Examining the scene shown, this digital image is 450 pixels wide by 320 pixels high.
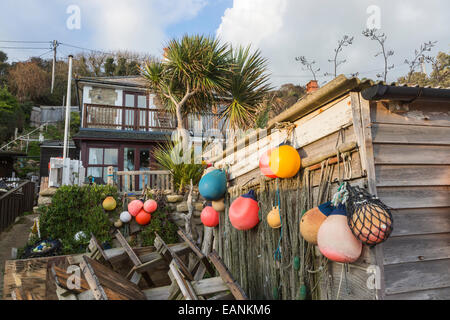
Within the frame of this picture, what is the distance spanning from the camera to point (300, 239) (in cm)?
294

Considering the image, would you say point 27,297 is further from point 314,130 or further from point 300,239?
point 314,130

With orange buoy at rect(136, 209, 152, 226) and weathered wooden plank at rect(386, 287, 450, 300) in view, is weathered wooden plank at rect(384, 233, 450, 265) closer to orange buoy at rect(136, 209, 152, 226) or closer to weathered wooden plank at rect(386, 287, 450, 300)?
weathered wooden plank at rect(386, 287, 450, 300)

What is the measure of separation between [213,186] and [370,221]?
294cm

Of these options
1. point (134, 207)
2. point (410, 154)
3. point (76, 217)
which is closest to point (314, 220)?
point (410, 154)

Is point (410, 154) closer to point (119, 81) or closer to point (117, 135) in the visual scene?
point (117, 135)

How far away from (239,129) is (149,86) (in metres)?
3.47

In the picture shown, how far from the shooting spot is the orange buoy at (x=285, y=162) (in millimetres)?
3041

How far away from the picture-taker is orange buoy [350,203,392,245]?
196cm

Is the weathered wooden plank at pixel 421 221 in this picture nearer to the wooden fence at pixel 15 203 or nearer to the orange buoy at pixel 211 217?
the orange buoy at pixel 211 217

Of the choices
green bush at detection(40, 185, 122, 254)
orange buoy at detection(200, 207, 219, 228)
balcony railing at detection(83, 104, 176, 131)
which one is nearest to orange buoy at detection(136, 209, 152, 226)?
green bush at detection(40, 185, 122, 254)

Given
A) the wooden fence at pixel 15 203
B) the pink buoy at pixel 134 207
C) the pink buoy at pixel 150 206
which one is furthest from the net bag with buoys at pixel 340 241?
the wooden fence at pixel 15 203

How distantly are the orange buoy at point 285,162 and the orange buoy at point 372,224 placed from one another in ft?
3.58

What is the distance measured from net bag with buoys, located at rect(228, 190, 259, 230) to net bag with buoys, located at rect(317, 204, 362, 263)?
156 centimetres
